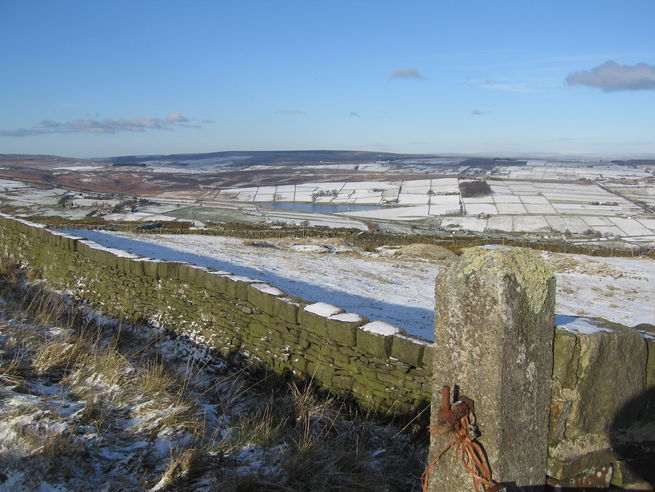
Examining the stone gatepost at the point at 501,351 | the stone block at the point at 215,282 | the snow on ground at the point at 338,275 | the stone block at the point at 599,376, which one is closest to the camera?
the stone gatepost at the point at 501,351

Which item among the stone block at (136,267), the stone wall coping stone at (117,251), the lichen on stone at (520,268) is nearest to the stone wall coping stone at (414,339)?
the lichen on stone at (520,268)

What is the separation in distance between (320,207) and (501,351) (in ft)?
175

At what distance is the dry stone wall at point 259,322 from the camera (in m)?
4.62

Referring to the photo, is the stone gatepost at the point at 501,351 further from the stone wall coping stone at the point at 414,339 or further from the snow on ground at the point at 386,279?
the snow on ground at the point at 386,279

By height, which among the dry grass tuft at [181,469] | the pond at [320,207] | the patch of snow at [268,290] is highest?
the patch of snow at [268,290]

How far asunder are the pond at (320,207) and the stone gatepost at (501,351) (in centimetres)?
4800

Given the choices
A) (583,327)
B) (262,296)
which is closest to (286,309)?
(262,296)

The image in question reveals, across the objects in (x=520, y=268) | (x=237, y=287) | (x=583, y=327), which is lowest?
(x=237, y=287)

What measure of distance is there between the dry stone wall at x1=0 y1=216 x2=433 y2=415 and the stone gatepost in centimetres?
209

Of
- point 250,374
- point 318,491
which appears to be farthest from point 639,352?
point 250,374

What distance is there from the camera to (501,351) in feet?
6.72

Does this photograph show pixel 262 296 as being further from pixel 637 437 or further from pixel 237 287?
pixel 637 437

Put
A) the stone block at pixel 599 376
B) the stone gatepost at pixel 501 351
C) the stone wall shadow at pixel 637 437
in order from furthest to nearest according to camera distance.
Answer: the stone wall shadow at pixel 637 437
the stone block at pixel 599 376
the stone gatepost at pixel 501 351

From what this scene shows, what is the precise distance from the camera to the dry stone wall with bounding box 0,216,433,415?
4.62 m
